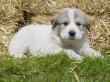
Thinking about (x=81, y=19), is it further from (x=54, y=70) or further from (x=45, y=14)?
(x=45, y=14)

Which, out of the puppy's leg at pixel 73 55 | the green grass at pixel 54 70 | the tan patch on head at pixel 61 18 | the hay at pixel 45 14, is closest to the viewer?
the green grass at pixel 54 70

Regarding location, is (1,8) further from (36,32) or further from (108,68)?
(108,68)

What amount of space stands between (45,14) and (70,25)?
5.25 ft

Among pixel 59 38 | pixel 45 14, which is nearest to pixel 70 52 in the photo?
pixel 59 38

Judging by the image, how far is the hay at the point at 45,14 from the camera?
8.59 metres

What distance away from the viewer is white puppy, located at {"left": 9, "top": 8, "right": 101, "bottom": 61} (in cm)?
745

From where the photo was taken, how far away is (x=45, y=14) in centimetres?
899

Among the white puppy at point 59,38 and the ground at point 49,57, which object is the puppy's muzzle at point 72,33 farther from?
the ground at point 49,57

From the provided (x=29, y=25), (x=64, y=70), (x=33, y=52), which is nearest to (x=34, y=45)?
(x=33, y=52)

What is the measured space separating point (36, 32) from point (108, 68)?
1.72 metres

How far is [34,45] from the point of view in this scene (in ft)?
26.2

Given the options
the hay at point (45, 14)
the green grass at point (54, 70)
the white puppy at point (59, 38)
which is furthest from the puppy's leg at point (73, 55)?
the hay at point (45, 14)

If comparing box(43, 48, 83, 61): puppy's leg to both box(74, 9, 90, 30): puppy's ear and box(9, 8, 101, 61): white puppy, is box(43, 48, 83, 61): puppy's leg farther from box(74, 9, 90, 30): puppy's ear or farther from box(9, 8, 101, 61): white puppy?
box(74, 9, 90, 30): puppy's ear

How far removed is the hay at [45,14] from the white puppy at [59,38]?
39 centimetres
